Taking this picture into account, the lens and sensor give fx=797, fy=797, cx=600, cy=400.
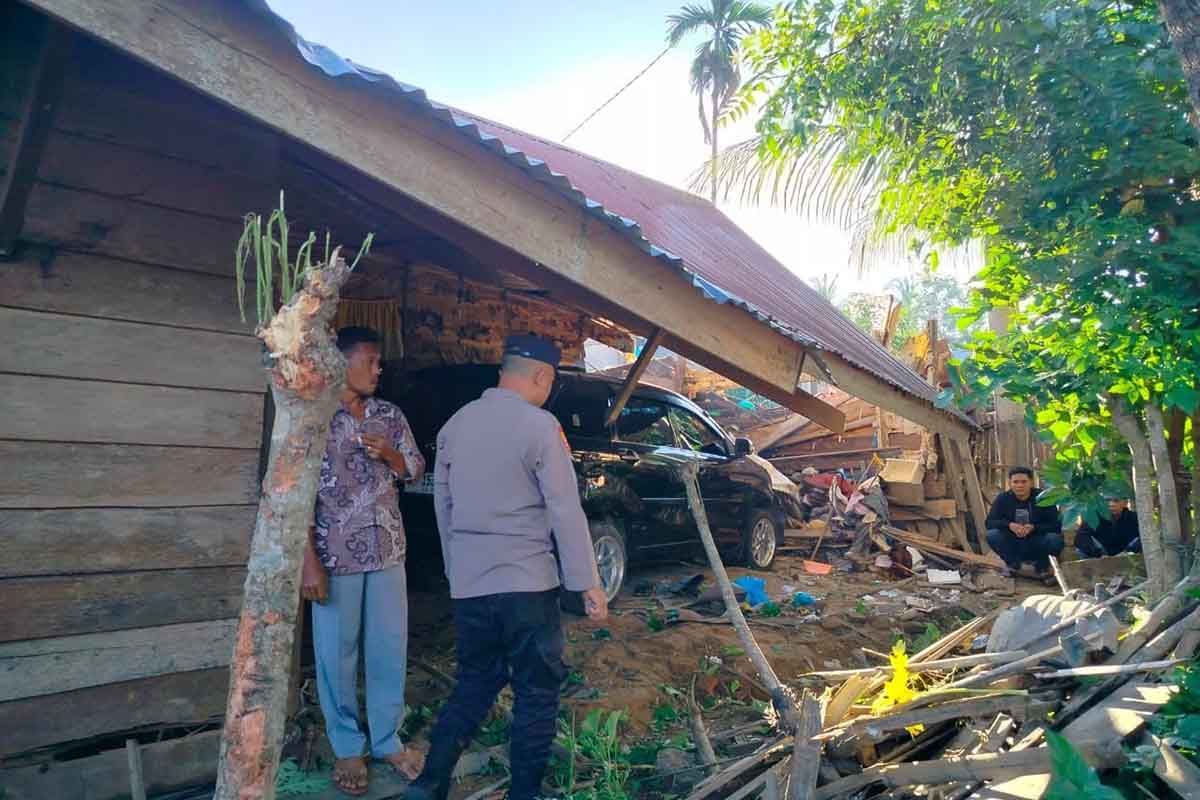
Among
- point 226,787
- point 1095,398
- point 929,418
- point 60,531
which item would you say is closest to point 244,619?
point 226,787

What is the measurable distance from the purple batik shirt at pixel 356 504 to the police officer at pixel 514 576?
37 centimetres

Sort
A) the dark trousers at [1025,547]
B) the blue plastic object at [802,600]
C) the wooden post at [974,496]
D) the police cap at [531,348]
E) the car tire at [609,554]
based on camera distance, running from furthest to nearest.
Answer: the wooden post at [974,496] < the dark trousers at [1025,547] < the blue plastic object at [802,600] < the car tire at [609,554] < the police cap at [531,348]

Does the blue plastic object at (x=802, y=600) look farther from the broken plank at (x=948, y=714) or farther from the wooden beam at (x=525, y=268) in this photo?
the broken plank at (x=948, y=714)

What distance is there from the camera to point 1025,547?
818 centimetres

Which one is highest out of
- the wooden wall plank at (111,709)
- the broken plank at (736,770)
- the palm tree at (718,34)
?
the palm tree at (718,34)

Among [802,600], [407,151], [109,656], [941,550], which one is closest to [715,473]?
[802,600]

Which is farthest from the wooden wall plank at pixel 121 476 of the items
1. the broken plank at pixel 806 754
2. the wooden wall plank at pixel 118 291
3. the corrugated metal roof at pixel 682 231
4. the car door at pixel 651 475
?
the car door at pixel 651 475

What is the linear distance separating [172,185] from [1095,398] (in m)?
4.69

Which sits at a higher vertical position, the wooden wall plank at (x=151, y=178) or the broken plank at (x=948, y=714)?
the wooden wall plank at (x=151, y=178)

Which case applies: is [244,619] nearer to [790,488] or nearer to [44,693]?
[44,693]

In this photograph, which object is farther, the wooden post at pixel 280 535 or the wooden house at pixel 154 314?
the wooden house at pixel 154 314

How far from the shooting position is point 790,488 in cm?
1108

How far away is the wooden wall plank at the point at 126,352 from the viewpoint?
3.26 meters

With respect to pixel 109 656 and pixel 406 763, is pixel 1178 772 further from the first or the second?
pixel 109 656
